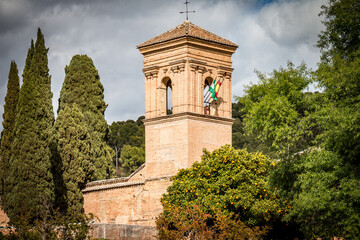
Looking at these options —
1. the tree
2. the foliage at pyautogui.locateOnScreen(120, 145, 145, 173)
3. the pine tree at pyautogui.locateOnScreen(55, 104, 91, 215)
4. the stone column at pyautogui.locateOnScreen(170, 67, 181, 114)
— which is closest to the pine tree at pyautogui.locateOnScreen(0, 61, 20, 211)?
the pine tree at pyautogui.locateOnScreen(55, 104, 91, 215)

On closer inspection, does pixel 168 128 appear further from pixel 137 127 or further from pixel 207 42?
pixel 137 127

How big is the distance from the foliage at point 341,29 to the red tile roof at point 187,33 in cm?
1154

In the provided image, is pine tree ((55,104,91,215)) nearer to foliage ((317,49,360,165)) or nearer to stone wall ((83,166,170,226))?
stone wall ((83,166,170,226))

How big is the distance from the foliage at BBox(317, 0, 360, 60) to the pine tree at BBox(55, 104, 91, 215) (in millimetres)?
16854

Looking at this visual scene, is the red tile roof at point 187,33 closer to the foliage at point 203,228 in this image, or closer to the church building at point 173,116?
the church building at point 173,116

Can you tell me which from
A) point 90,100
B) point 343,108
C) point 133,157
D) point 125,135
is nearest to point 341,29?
point 343,108

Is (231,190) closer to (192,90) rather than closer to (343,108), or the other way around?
(192,90)

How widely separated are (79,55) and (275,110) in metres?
17.0

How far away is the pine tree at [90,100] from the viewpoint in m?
41.7

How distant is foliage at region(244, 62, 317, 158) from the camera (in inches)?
1145

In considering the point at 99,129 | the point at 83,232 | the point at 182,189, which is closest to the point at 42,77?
the point at 99,129

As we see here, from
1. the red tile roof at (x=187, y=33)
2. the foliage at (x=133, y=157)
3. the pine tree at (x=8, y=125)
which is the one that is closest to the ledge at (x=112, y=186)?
the pine tree at (x=8, y=125)

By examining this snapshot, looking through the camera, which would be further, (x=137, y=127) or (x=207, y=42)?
(x=137, y=127)

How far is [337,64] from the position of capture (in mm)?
23734
